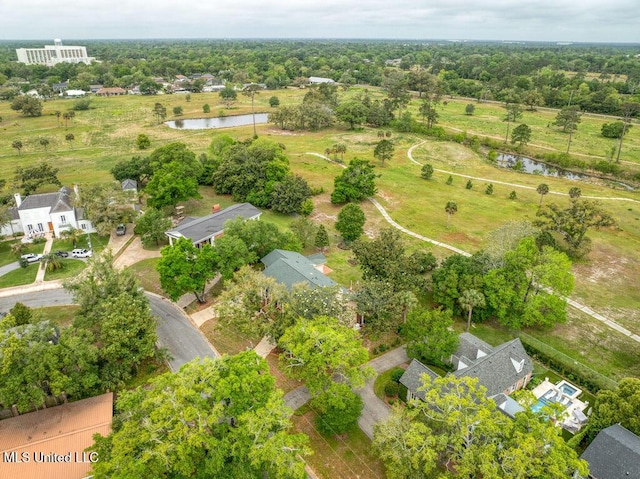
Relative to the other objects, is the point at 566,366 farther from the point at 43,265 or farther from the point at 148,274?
the point at 43,265

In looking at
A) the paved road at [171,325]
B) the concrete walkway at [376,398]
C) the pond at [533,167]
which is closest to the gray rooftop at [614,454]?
the concrete walkway at [376,398]

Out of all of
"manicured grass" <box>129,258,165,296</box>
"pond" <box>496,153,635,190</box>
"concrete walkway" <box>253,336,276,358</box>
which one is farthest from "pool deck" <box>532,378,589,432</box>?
"pond" <box>496,153,635,190</box>

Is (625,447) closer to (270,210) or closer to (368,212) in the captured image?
(368,212)

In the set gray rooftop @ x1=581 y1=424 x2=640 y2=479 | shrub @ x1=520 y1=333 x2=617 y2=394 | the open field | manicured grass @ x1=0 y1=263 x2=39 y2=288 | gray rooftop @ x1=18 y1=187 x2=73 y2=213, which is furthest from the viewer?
gray rooftop @ x1=18 y1=187 x2=73 y2=213

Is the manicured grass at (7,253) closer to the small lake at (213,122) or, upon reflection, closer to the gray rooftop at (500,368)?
the gray rooftop at (500,368)

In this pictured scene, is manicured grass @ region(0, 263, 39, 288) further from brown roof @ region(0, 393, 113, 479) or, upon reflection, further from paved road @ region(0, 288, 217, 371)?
brown roof @ region(0, 393, 113, 479)

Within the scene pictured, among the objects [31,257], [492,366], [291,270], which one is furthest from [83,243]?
[492,366]

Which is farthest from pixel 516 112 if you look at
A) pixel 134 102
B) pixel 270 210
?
pixel 134 102
